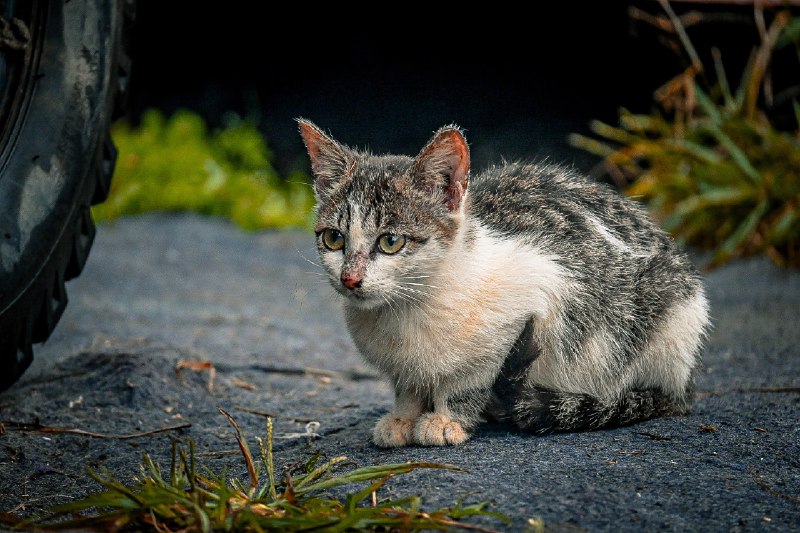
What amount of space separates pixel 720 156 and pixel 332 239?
14.3 ft

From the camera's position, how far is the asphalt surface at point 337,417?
85.5 inches

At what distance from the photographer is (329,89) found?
7.05m

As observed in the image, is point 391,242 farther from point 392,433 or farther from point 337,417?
point 337,417

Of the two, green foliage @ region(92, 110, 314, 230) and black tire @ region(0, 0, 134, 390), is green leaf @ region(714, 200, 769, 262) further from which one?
black tire @ region(0, 0, 134, 390)

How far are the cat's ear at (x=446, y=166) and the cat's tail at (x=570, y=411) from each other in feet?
2.10

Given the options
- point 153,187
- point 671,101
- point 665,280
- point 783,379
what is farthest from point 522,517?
point 153,187

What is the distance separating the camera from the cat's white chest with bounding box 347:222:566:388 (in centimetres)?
264

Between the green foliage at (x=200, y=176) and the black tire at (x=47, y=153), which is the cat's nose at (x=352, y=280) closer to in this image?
the black tire at (x=47, y=153)

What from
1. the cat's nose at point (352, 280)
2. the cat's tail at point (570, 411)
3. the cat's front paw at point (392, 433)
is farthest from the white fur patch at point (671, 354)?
the cat's nose at point (352, 280)

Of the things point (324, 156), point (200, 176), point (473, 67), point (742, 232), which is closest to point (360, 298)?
point (324, 156)

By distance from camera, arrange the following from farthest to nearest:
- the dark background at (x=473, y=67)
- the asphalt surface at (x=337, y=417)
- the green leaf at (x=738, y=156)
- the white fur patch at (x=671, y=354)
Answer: the dark background at (x=473, y=67) → the green leaf at (x=738, y=156) → the white fur patch at (x=671, y=354) → the asphalt surface at (x=337, y=417)

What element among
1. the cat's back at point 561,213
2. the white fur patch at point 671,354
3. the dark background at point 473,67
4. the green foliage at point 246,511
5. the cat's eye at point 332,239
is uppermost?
the dark background at point 473,67

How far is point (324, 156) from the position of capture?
2891mm

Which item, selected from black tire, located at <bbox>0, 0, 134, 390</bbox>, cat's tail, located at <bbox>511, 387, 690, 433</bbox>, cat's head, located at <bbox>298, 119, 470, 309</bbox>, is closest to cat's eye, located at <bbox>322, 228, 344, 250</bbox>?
cat's head, located at <bbox>298, 119, 470, 309</bbox>
